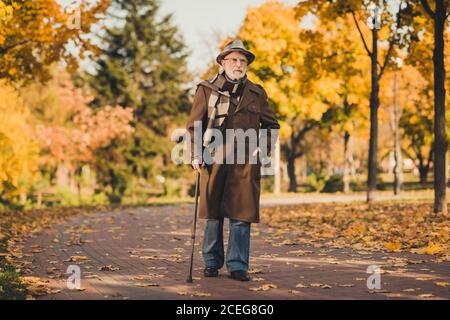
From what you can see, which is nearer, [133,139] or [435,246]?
[435,246]

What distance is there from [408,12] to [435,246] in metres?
10.7

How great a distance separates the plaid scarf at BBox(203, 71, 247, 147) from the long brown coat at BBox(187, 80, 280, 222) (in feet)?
0.21

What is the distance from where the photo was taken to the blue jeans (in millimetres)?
6770

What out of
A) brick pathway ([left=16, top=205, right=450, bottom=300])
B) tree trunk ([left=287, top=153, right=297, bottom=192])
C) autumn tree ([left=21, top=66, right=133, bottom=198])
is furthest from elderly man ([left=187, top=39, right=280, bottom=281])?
tree trunk ([left=287, top=153, right=297, bottom=192])

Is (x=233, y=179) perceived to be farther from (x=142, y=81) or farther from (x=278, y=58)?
(x=142, y=81)

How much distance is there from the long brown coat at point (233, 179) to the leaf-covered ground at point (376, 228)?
9.62 ft

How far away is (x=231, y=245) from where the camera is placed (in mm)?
6859

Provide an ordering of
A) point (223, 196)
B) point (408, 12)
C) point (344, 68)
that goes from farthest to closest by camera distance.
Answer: point (344, 68) → point (408, 12) → point (223, 196)

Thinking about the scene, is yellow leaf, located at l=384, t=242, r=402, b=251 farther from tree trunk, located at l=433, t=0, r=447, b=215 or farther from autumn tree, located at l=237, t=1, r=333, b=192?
autumn tree, located at l=237, t=1, r=333, b=192

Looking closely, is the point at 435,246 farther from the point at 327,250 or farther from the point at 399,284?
the point at 399,284

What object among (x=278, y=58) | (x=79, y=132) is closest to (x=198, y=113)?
(x=278, y=58)

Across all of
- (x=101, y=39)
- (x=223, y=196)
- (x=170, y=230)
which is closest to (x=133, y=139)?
(x=101, y=39)

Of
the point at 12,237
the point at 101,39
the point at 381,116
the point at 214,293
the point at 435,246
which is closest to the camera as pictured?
the point at 214,293

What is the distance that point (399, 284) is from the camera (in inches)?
249
